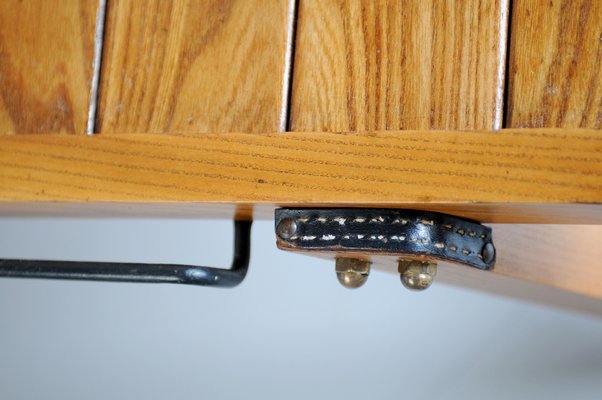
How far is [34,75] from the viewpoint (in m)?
0.64

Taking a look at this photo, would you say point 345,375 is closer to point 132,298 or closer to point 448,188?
point 132,298

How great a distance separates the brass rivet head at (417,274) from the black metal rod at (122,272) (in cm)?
13

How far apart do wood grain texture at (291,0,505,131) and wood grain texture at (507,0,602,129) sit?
0.5 inches

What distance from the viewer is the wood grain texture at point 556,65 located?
1.65 ft

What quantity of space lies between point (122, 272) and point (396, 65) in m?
0.25

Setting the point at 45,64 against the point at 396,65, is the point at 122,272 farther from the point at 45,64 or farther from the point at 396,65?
the point at 396,65

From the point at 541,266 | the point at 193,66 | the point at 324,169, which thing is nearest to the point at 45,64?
the point at 193,66

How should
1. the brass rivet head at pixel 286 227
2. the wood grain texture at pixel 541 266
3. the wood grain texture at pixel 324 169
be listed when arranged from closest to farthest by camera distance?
1. the wood grain texture at pixel 324 169
2. the brass rivet head at pixel 286 227
3. the wood grain texture at pixel 541 266

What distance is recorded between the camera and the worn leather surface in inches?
23.3

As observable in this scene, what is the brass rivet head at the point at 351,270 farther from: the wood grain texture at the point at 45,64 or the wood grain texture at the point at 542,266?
the wood grain texture at the point at 45,64

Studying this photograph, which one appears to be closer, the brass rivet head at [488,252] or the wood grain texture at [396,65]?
the wood grain texture at [396,65]

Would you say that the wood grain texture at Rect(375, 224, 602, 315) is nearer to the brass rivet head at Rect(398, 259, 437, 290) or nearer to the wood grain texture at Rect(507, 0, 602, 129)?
the brass rivet head at Rect(398, 259, 437, 290)

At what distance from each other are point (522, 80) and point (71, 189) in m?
0.26

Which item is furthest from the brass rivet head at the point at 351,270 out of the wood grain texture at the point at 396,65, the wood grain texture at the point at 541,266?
the wood grain texture at the point at 396,65
